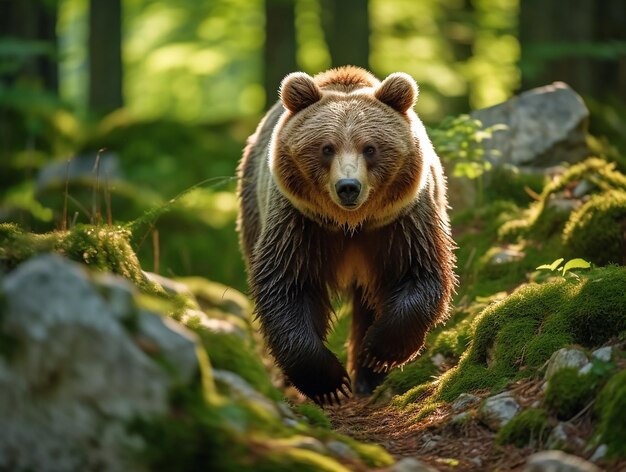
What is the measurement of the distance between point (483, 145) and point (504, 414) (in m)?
5.75

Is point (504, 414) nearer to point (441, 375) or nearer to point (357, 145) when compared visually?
point (441, 375)

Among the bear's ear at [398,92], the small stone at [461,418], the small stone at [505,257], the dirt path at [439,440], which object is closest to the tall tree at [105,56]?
the small stone at [505,257]

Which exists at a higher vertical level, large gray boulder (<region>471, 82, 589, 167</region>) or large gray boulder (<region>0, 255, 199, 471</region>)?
large gray boulder (<region>0, 255, 199, 471</region>)

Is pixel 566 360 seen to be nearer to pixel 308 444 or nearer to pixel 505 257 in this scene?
pixel 308 444

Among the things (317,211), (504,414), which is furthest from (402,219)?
(504,414)

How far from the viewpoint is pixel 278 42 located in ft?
53.5

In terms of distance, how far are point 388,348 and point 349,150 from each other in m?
1.34

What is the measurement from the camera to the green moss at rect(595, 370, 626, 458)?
3.85 metres

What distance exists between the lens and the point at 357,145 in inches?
249

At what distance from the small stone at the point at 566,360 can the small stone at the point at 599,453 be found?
0.60 meters

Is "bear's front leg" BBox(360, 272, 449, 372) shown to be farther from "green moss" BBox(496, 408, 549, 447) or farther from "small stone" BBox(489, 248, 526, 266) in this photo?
"green moss" BBox(496, 408, 549, 447)

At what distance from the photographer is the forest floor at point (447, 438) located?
4.21 m

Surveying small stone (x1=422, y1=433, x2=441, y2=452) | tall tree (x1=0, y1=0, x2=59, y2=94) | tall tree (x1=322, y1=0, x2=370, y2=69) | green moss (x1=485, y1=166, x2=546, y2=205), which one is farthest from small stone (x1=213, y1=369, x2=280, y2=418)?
tall tree (x1=0, y1=0, x2=59, y2=94)

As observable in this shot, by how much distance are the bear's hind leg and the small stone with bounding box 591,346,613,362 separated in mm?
2737
